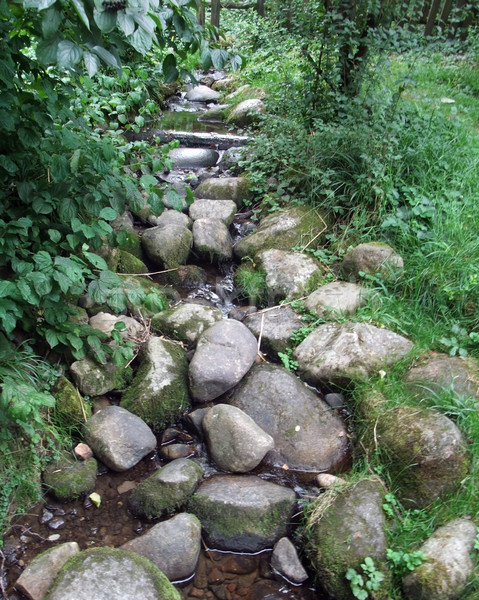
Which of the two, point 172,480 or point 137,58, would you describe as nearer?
point 172,480

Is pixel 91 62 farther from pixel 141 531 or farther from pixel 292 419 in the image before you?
pixel 292 419

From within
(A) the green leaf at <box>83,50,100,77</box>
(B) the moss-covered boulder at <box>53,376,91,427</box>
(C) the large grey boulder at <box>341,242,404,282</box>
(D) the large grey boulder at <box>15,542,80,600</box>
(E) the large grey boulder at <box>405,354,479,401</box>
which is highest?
(A) the green leaf at <box>83,50,100,77</box>

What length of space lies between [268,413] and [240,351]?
434 mm

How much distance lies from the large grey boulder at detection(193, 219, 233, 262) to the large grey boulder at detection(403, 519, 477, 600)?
8.69 ft

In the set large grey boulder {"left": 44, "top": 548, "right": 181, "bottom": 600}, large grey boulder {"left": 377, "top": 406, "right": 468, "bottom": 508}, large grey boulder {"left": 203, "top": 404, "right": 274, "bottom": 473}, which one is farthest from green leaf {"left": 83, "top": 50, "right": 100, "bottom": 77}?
large grey boulder {"left": 377, "top": 406, "right": 468, "bottom": 508}

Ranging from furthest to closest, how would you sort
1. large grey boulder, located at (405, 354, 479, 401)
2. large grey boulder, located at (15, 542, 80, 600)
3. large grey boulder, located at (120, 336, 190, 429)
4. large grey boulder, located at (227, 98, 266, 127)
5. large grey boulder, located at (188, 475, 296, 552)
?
large grey boulder, located at (227, 98, 266, 127), large grey boulder, located at (120, 336, 190, 429), large grey boulder, located at (405, 354, 479, 401), large grey boulder, located at (188, 475, 296, 552), large grey boulder, located at (15, 542, 80, 600)

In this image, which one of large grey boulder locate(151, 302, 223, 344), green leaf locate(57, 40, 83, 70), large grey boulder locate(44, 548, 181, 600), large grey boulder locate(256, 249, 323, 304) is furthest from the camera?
large grey boulder locate(256, 249, 323, 304)

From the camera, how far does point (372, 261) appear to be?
3771 mm

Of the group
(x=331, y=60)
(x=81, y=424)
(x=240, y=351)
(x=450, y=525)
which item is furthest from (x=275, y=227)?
(x=450, y=525)

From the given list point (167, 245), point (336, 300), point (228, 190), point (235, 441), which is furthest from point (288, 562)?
point (228, 190)

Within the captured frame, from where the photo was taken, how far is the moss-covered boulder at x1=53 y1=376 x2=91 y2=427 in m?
2.86

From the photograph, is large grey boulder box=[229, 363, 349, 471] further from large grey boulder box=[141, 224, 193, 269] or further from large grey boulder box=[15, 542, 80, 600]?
large grey boulder box=[141, 224, 193, 269]

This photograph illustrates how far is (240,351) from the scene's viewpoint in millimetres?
3318

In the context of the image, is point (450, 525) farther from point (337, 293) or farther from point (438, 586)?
point (337, 293)
